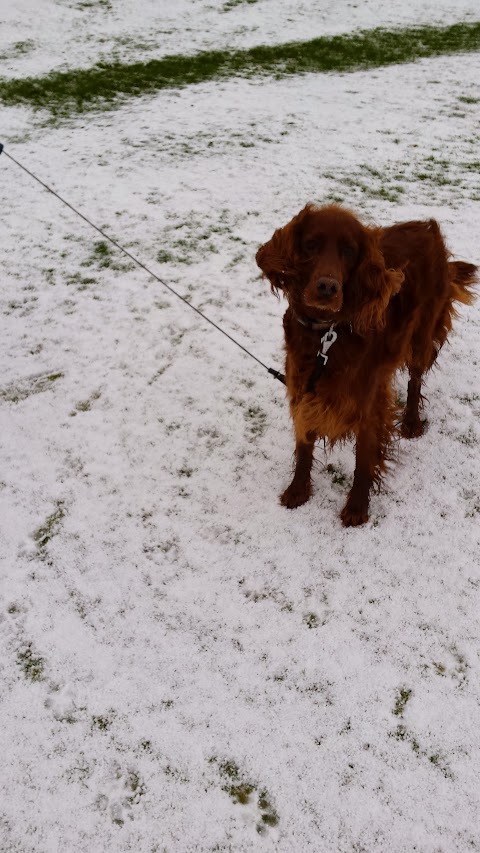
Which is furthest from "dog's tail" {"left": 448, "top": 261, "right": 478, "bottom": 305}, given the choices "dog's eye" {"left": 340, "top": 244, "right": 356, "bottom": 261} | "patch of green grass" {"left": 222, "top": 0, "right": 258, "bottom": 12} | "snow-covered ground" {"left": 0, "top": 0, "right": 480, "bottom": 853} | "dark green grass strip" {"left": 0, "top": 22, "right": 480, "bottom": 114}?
"patch of green grass" {"left": 222, "top": 0, "right": 258, "bottom": 12}

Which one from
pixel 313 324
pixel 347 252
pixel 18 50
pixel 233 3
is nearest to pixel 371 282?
pixel 347 252

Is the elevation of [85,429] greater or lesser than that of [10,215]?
lesser

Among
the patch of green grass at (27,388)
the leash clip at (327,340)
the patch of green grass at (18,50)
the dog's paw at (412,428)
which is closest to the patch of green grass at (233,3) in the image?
the patch of green grass at (18,50)

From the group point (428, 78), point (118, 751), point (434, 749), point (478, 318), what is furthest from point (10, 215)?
point (428, 78)

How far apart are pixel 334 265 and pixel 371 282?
0.51 ft

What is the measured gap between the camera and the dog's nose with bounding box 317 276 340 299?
1808 mm

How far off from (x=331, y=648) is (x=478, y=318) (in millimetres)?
2571

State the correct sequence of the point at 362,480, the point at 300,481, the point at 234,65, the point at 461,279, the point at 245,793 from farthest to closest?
1. the point at 234,65
2. the point at 461,279
3. the point at 300,481
4. the point at 362,480
5. the point at 245,793

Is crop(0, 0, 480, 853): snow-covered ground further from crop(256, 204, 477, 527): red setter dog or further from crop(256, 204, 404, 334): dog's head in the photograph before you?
crop(256, 204, 404, 334): dog's head

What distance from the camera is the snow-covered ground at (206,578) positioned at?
68.4 inches

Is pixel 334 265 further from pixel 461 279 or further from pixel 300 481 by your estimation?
pixel 461 279

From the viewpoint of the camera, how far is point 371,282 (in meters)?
1.93

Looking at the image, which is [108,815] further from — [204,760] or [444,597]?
[444,597]

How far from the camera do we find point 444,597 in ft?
7.29
